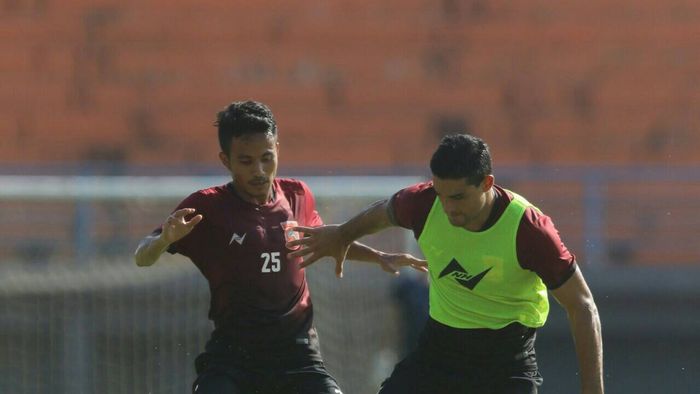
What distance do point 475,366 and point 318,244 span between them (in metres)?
0.79

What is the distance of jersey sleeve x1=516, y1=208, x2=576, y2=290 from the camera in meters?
4.60

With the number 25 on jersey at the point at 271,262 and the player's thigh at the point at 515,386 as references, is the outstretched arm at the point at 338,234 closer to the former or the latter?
the number 25 on jersey at the point at 271,262

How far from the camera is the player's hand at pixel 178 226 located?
4.73 metres

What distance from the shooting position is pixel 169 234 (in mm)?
4750

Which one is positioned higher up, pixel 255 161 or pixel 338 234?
pixel 255 161

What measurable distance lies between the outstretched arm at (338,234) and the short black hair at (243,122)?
434 millimetres

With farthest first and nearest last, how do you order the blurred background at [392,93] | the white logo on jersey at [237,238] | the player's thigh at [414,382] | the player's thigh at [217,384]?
the blurred background at [392,93]
the white logo on jersey at [237,238]
the player's thigh at [414,382]
the player's thigh at [217,384]

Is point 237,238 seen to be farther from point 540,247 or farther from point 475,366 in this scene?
point 540,247

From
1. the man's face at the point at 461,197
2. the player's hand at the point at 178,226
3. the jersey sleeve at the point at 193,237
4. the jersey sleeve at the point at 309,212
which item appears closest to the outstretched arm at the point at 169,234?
the player's hand at the point at 178,226

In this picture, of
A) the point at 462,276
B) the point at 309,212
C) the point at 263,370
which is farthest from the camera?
the point at 309,212

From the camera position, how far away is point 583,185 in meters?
10.8

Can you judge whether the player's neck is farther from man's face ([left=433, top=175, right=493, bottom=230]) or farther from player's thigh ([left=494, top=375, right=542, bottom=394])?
player's thigh ([left=494, top=375, right=542, bottom=394])

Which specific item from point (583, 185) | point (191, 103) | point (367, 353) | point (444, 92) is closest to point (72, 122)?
point (191, 103)

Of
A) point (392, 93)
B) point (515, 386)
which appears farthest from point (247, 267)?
point (392, 93)
